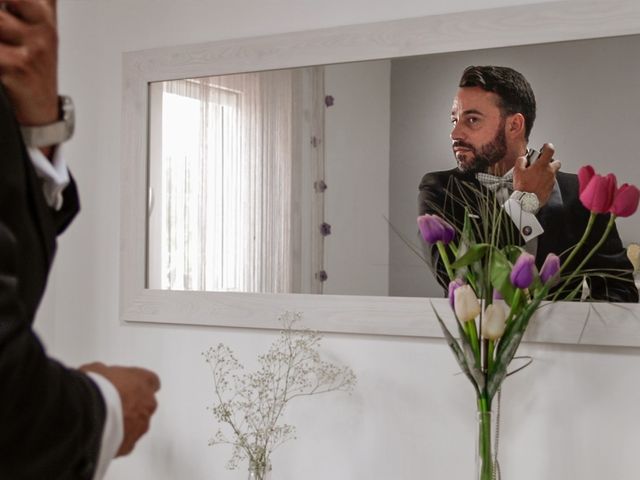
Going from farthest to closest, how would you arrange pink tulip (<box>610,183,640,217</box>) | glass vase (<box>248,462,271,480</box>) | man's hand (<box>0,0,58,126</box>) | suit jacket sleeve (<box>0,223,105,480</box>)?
glass vase (<box>248,462,271,480</box>) → pink tulip (<box>610,183,640,217</box>) → man's hand (<box>0,0,58,126</box>) → suit jacket sleeve (<box>0,223,105,480</box>)

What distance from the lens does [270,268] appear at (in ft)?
7.91

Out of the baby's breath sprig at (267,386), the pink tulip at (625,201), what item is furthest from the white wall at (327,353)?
the pink tulip at (625,201)

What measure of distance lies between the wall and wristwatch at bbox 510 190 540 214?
0.33 ft

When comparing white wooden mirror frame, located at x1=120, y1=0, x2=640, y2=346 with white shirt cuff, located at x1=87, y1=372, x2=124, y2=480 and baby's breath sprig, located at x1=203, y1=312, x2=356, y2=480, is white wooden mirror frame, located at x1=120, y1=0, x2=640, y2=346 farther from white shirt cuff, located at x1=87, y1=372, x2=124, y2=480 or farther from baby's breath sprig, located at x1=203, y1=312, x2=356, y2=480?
white shirt cuff, located at x1=87, y1=372, x2=124, y2=480

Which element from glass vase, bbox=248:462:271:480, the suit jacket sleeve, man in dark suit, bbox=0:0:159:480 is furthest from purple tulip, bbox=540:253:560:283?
the suit jacket sleeve

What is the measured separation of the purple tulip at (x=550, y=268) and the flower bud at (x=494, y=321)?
121 mm

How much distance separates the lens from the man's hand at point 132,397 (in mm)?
899

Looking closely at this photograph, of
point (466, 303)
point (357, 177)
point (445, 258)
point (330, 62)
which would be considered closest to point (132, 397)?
point (466, 303)

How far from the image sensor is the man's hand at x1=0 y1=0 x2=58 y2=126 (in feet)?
2.85

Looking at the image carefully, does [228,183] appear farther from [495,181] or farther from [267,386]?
[495,181]

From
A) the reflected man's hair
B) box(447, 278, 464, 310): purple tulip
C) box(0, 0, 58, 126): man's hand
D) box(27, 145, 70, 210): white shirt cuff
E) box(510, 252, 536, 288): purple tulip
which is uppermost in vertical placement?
A: the reflected man's hair

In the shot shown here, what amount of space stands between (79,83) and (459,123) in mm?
1268

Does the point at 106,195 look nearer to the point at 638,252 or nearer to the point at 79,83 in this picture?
the point at 79,83

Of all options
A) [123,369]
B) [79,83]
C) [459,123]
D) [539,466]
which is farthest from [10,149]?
[79,83]
